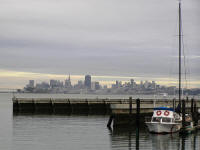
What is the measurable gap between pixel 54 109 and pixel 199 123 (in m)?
32.7

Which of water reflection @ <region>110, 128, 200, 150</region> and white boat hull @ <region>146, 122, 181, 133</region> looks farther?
white boat hull @ <region>146, 122, 181, 133</region>

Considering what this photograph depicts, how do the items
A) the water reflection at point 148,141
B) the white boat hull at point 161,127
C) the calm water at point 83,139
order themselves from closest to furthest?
the calm water at point 83,139, the water reflection at point 148,141, the white boat hull at point 161,127

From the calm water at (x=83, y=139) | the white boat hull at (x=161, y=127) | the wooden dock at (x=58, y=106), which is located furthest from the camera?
the wooden dock at (x=58, y=106)

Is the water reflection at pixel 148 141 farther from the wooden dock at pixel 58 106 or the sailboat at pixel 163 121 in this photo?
the wooden dock at pixel 58 106

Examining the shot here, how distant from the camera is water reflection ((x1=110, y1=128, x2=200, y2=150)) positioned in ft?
135

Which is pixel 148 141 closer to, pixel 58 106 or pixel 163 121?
pixel 163 121

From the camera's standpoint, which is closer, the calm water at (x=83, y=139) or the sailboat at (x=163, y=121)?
the calm water at (x=83, y=139)

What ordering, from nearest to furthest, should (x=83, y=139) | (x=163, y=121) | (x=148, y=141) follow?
(x=148, y=141) < (x=83, y=139) < (x=163, y=121)

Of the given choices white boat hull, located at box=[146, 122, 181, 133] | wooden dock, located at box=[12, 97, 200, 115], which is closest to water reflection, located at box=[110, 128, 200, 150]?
white boat hull, located at box=[146, 122, 181, 133]

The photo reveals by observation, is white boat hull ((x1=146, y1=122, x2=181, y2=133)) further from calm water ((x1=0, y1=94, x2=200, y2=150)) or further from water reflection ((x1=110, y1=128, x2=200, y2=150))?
calm water ((x1=0, y1=94, x2=200, y2=150))

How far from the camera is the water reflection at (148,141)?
4129 centimetres

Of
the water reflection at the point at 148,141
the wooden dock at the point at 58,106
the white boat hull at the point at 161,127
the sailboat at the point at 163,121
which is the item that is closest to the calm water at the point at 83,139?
the water reflection at the point at 148,141

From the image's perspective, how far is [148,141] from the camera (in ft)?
146

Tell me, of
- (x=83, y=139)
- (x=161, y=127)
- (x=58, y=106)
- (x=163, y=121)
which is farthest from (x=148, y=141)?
(x=58, y=106)
